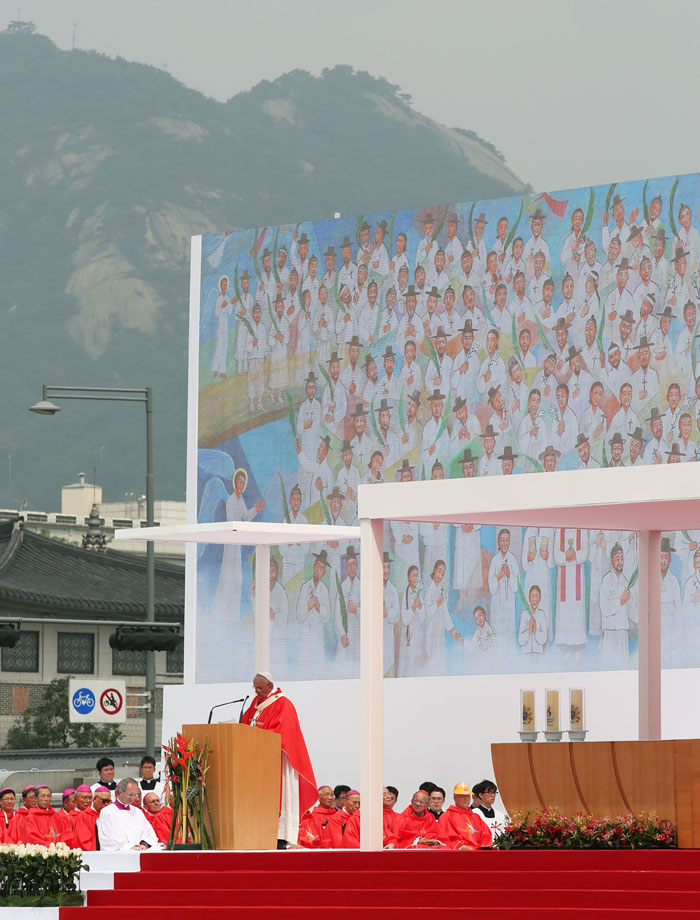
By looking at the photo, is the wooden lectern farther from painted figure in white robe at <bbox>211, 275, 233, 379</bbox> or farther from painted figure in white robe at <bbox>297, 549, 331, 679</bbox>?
painted figure in white robe at <bbox>211, 275, 233, 379</bbox>

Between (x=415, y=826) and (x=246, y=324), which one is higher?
(x=246, y=324)

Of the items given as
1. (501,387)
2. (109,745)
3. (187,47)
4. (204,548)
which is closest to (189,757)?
(501,387)

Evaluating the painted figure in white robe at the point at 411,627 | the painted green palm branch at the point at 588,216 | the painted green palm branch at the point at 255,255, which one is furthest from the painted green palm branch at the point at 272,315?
the painted green palm branch at the point at 588,216

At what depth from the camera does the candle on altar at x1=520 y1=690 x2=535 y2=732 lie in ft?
72.2

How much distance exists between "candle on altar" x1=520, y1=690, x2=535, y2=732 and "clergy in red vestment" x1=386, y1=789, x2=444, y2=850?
551cm

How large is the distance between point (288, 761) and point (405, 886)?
2.77 m

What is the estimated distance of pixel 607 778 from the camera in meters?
12.7

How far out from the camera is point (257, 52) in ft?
350

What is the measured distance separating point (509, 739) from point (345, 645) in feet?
16.0

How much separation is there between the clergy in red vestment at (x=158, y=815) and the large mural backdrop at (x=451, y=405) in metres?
8.78

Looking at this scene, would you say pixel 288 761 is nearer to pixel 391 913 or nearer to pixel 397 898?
pixel 397 898

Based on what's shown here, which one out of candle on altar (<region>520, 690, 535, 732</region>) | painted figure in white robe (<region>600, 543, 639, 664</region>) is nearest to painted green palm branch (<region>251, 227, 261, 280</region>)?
painted figure in white robe (<region>600, 543, 639, 664</region>)

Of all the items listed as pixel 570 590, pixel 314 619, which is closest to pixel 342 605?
pixel 314 619

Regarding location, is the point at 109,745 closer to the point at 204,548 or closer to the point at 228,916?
the point at 204,548
